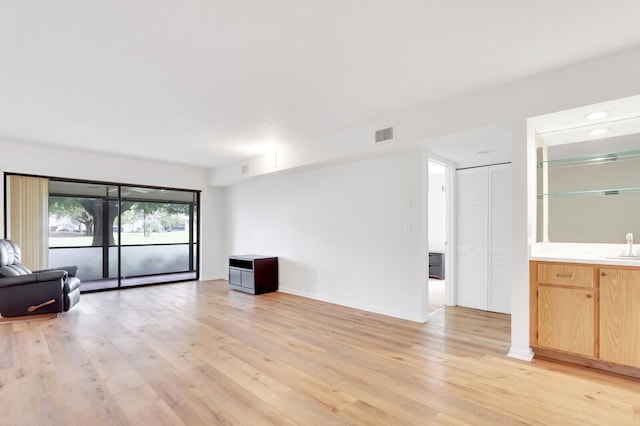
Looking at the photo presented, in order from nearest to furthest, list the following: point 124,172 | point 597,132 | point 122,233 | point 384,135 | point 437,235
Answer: point 597,132 < point 384,135 < point 124,172 < point 122,233 < point 437,235

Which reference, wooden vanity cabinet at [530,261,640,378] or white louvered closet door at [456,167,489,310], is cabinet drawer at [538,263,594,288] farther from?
white louvered closet door at [456,167,489,310]

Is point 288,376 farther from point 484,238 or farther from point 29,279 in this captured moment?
point 29,279

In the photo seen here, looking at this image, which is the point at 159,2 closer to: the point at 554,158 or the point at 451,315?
the point at 554,158

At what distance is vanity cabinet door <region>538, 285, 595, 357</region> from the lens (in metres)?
2.56

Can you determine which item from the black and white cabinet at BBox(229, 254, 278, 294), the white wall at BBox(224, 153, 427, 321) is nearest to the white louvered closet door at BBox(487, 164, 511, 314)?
the white wall at BBox(224, 153, 427, 321)

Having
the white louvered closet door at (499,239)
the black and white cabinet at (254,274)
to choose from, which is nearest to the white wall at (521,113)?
the white louvered closet door at (499,239)

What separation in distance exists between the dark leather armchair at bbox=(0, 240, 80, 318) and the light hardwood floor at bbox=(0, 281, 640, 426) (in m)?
0.23

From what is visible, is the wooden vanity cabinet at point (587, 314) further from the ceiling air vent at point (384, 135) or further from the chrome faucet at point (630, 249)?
the ceiling air vent at point (384, 135)

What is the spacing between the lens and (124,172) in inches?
236

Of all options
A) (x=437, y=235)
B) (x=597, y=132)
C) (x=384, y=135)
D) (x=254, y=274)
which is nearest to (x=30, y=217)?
(x=254, y=274)

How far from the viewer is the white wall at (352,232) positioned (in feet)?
13.1

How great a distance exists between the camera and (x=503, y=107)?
9.57ft

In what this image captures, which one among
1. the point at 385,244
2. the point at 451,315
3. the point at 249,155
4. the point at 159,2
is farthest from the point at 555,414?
the point at 249,155

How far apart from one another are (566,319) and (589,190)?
1.29 m
